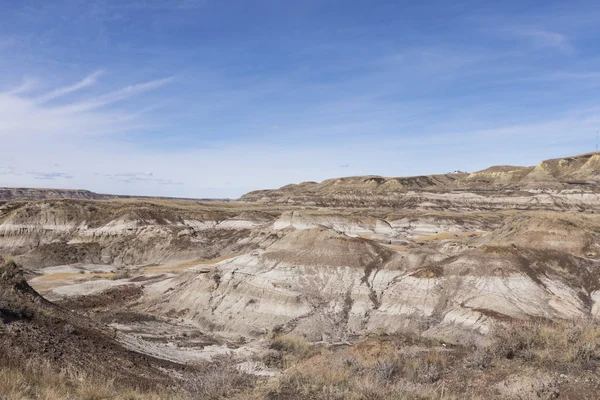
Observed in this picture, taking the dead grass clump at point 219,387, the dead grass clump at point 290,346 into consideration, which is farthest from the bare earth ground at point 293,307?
the dead grass clump at point 290,346

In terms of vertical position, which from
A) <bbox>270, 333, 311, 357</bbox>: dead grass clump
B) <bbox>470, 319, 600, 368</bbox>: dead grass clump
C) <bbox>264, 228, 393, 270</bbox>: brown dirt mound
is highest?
<bbox>470, 319, 600, 368</bbox>: dead grass clump

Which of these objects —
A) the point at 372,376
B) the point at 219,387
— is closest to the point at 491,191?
the point at 372,376

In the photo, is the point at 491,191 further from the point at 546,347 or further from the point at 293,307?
the point at 546,347

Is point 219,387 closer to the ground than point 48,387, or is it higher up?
closer to the ground

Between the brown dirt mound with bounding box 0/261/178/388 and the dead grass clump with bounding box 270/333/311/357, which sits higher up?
the brown dirt mound with bounding box 0/261/178/388

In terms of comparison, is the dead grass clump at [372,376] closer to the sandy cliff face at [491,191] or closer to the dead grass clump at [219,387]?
the dead grass clump at [219,387]

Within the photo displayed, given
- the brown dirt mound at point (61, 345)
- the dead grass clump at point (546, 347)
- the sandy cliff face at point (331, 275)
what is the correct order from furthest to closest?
the sandy cliff face at point (331, 275), the brown dirt mound at point (61, 345), the dead grass clump at point (546, 347)

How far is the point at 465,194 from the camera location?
441 ft

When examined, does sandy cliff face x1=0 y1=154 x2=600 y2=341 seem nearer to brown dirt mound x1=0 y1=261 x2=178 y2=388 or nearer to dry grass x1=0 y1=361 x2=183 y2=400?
brown dirt mound x1=0 y1=261 x2=178 y2=388

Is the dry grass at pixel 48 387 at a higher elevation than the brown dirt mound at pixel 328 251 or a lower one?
higher

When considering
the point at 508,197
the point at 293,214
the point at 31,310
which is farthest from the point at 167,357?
the point at 508,197

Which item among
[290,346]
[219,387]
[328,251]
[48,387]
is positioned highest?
[48,387]

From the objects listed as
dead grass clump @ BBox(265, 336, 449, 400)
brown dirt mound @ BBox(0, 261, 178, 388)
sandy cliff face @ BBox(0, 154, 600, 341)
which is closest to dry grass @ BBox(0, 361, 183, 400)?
brown dirt mound @ BBox(0, 261, 178, 388)

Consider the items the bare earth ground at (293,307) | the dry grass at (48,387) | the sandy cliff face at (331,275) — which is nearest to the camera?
the dry grass at (48,387)
